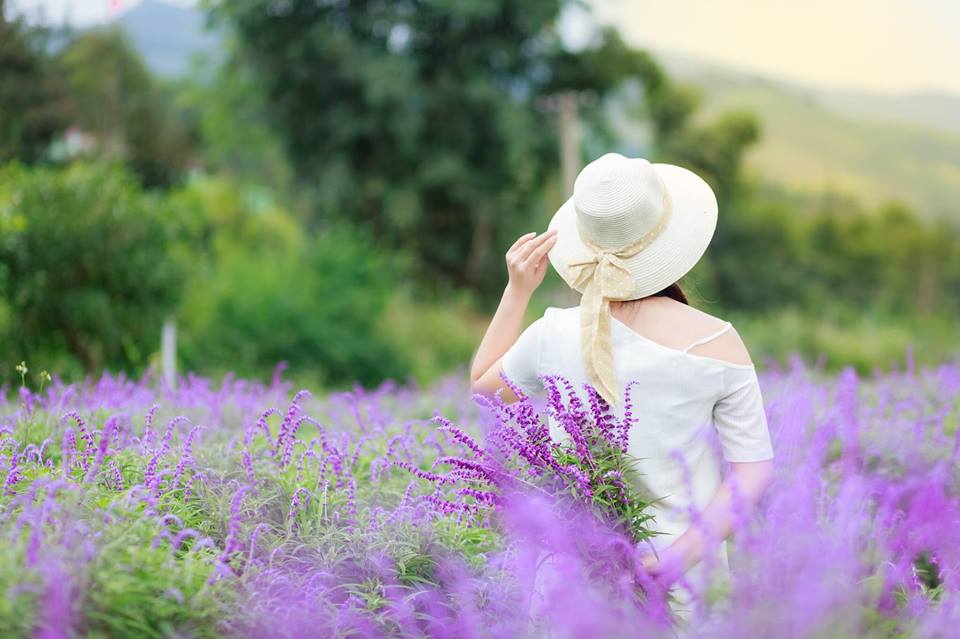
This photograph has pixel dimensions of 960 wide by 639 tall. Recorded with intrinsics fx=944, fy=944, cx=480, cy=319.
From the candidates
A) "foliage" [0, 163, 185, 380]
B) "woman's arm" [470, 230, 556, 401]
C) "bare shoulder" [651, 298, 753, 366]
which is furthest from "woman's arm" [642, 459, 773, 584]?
"foliage" [0, 163, 185, 380]

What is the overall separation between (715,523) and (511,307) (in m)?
0.74

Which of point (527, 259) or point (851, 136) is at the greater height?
point (527, 259)

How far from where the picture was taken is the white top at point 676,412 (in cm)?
A: 215

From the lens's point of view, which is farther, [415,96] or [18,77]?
[415,96]

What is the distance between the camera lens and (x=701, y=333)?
2.19 m

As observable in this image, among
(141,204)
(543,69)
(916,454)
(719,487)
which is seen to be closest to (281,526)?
(719,487)

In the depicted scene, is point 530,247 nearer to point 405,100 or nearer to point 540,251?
→ point 540,251

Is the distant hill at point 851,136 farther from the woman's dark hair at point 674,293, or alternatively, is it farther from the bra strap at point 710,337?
the bra strap at point 710,337

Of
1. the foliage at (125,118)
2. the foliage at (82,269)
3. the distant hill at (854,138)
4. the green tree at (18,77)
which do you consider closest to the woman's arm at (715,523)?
the foliage at (82,269)

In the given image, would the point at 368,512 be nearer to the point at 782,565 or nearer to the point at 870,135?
the point at 782,565

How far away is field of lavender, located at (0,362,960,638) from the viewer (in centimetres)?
169

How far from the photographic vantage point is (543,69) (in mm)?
19266

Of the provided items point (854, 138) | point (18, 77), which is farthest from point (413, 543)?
point (854, 138)

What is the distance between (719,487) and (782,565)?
45cm
